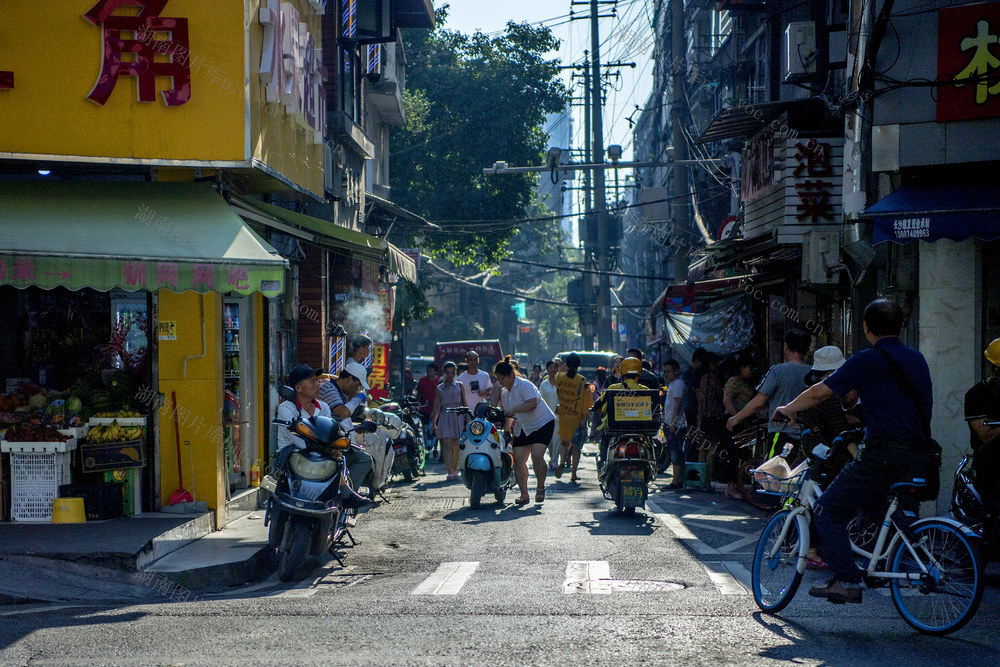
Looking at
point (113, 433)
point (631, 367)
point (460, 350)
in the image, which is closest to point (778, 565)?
point (631, 367)

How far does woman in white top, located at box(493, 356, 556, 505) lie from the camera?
13.3m

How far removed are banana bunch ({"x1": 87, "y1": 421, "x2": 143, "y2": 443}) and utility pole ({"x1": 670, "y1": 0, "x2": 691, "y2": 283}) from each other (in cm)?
1492

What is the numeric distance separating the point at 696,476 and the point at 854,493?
8.93m

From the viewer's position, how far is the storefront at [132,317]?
30.1 ft

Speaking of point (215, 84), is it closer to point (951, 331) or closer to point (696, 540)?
point (696, 540)

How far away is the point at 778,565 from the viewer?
6.72 m

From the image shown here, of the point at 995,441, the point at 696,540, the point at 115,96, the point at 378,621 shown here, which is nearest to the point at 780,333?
the point at 696,540

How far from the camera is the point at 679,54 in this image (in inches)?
888

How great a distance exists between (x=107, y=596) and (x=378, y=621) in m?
2.81

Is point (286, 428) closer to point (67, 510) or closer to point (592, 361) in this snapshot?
point (67, 510)

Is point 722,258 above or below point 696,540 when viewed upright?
above

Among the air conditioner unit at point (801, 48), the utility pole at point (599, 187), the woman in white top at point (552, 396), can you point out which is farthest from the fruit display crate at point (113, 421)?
the utility pole at point (599, 187)

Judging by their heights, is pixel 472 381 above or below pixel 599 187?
below

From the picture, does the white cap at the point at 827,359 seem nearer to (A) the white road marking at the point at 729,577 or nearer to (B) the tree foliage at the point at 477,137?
(A) the white road marking at the point at 729,577
